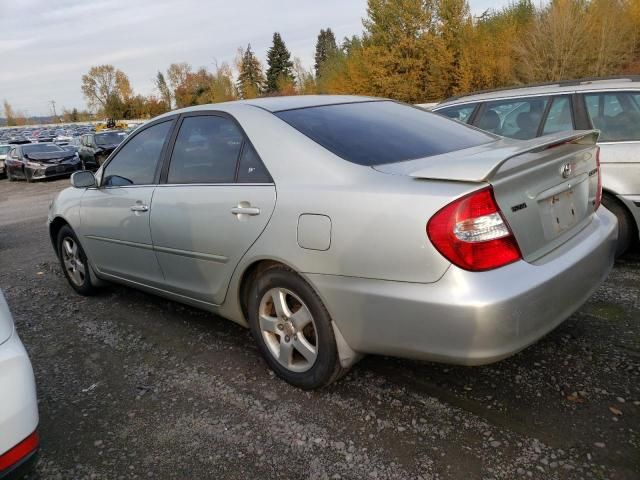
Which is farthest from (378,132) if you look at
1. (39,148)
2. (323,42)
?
(323,42)

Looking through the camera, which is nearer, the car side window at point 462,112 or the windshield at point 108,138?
the car side window at point 462,112

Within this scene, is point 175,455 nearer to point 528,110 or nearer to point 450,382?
point 450,382

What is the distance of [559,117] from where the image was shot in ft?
15.4

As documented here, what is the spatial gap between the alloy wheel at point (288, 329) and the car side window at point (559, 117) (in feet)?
10.7

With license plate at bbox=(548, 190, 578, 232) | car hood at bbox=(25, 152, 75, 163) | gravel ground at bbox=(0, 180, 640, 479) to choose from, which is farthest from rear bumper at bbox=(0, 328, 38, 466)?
car hood at bbox=(25, 152, 75, 163)

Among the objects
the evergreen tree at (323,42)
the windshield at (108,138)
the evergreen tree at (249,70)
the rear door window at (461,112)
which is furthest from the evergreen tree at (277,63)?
the rear door window at (461,112)

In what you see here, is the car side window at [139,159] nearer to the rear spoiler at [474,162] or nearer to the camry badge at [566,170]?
the rear spoiler at [474,162]

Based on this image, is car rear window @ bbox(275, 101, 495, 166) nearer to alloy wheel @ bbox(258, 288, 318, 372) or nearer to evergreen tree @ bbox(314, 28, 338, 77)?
alloy wheel @ bbox(258, 288, 318, 372)

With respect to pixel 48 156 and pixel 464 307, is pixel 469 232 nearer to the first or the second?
pixel 464 307

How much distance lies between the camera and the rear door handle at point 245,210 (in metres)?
2.74

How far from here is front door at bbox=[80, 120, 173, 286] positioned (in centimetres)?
363

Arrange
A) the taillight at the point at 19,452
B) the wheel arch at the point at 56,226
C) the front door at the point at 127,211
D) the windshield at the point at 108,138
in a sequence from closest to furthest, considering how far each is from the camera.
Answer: the taillight at the point at 19,452 < the front door at the point at 127,211 < the wheel arch at the point at 56,226 < the windshield at the point at 108,138

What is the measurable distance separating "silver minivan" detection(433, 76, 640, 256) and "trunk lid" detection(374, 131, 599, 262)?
5.39 feet

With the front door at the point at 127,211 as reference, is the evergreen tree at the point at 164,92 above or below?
above
